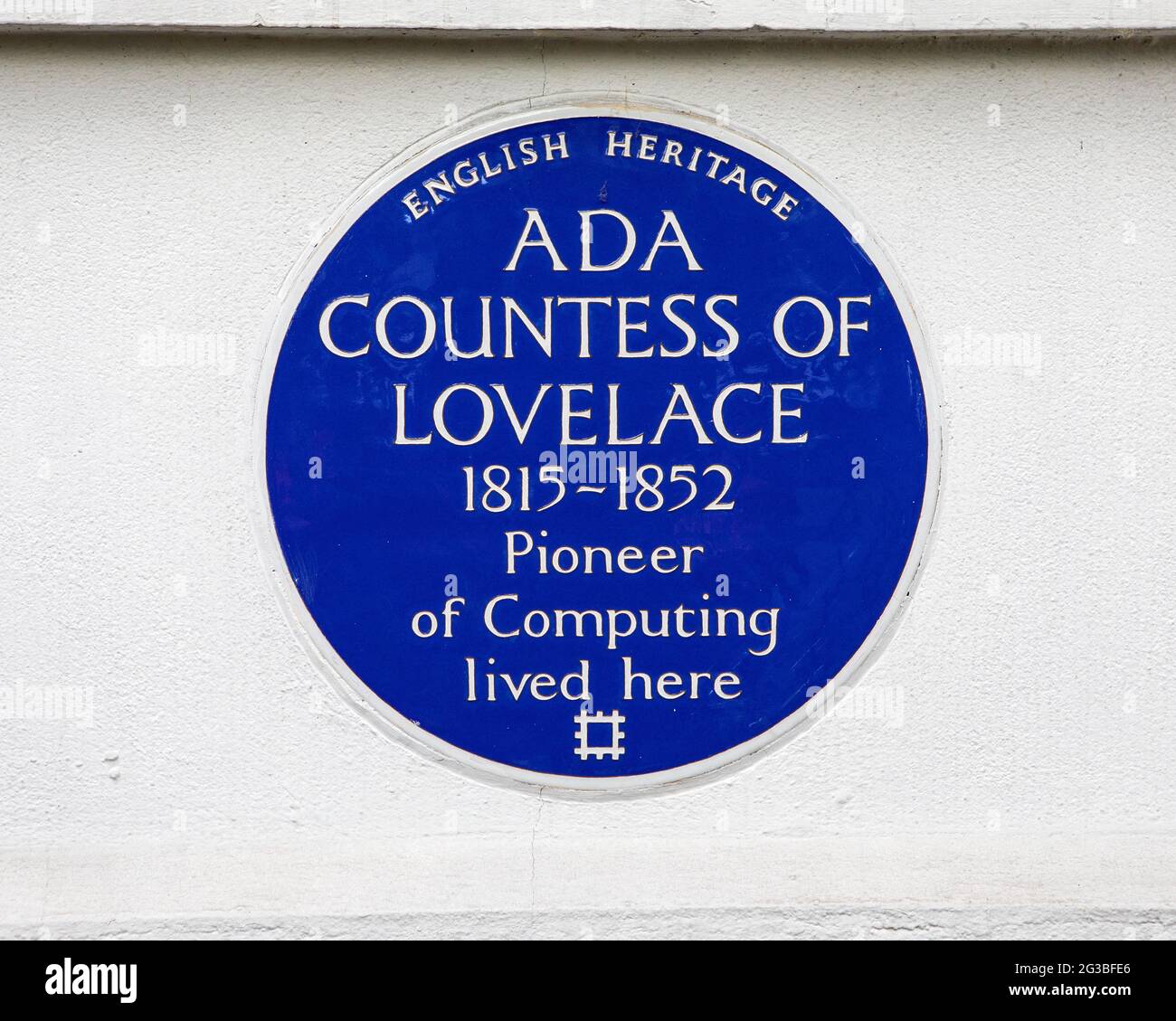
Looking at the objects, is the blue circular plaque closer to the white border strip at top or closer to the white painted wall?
the white painted wall

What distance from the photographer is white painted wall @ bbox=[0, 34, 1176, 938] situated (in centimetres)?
351

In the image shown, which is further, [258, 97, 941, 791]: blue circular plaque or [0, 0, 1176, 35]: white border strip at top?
[258, 97, 941, 791]: blue circular plaque

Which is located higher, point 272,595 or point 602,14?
point 602,14

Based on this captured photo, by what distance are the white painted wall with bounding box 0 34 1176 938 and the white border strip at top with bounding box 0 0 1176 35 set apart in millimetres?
103

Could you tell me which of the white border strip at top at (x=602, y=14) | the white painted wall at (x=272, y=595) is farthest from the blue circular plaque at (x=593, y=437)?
the white border strip at top at (x=602, y=14)

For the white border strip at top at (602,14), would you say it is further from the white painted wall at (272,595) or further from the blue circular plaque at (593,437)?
the blue circular plaque at (593,437)

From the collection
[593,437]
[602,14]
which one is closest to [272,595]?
[593,437]

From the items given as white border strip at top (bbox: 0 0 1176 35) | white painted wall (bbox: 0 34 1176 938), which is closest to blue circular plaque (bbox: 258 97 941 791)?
white painted wall (bbox: 0 34 1176 938)

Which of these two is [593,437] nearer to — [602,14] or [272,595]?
[272,595]

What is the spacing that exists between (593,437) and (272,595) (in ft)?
3.27

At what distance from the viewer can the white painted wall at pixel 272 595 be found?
11.5ft

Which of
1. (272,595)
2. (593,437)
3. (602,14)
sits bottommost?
(272,595)

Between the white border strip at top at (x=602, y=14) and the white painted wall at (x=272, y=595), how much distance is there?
0.34 feet

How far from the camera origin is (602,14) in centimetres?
340
